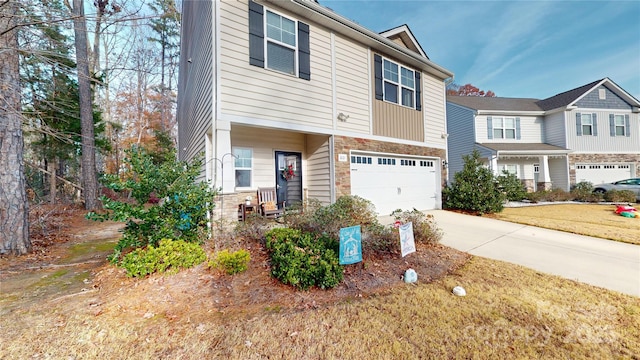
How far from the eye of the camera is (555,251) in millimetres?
4980

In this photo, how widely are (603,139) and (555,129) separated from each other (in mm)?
3071

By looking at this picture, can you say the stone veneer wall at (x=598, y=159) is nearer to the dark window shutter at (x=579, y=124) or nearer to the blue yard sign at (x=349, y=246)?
the dark window shutter at (x=579, y=124)

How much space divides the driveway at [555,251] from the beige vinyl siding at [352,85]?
4029 millimetres

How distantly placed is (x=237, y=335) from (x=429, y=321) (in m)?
1.94

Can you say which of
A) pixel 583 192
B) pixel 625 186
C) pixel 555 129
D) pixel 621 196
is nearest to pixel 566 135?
pixel 555 129

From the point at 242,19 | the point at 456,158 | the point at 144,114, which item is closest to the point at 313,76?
the point at 242,19

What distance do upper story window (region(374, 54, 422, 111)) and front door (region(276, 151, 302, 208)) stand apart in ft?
11.4

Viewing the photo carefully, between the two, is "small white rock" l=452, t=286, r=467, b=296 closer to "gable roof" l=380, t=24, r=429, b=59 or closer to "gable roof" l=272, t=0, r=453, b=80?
"gable roof" l=272, t=0, r=453, b=80

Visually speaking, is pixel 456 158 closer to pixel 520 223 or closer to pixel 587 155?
pixel 587 155

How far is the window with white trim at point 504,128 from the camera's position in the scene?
1662cm

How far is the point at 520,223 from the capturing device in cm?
759

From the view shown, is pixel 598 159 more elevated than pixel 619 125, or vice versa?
pixel 619 125

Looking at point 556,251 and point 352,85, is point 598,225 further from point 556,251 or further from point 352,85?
point 352,85

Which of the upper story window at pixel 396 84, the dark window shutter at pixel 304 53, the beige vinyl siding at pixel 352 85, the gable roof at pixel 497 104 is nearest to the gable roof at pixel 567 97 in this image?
the gable roof at pixel 497 104
